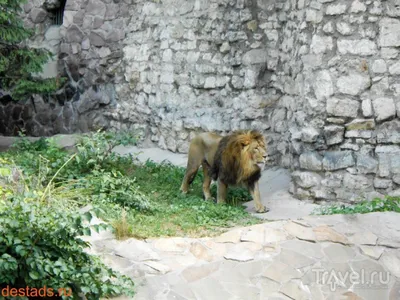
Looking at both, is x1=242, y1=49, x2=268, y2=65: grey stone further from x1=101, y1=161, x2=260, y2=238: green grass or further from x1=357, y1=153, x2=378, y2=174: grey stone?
x1=357, y1=153, x2=378, y2=174: grey stone

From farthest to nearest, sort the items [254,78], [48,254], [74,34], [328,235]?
[74,34]
[254,78]
[328,235]
[48,254]

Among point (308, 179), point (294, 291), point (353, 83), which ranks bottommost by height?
point (294, 291)

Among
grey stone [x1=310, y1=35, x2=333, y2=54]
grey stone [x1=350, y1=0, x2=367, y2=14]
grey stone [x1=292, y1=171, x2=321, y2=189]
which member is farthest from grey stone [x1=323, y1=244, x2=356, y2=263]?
grey stone [x1=350, y1=0, x2=367, y2=14]

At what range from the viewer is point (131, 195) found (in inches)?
366

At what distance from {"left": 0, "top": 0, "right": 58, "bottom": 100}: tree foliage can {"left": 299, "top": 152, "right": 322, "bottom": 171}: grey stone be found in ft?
17.9

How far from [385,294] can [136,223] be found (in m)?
2.90

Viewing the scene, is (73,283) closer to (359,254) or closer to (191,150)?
(359,254)

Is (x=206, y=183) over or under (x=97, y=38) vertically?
under

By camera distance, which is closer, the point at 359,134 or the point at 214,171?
the point at 359,134

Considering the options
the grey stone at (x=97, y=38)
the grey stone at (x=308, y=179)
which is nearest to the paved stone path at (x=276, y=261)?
the grey stone at (x=308, y=179)

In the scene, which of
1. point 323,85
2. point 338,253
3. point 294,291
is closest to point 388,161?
point 323,85

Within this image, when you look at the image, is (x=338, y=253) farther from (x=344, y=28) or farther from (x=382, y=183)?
(x=344, y=28)

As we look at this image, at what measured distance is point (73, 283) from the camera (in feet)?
21.5

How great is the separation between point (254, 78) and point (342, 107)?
2.44 m
